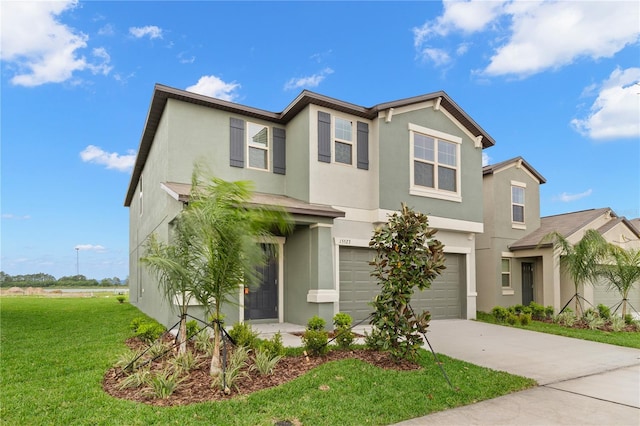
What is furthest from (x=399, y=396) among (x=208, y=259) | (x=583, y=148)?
(x=583, y=148)

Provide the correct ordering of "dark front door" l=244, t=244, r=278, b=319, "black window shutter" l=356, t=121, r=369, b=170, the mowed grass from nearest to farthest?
the mowed grass → "dark front door" l=244, t=244, r=278, b=319 → "black window shutter" l=356, t=121, r=369, b=170

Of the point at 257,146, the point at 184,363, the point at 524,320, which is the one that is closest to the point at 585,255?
the point at 524,320

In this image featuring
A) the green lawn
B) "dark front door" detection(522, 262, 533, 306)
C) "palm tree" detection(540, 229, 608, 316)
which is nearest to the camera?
the green lawn

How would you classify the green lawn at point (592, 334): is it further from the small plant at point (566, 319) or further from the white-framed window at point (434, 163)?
the white-framed window at point (434, 163)

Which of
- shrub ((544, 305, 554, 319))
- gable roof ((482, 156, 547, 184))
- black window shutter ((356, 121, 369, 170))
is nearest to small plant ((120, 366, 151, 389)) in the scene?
black window shutter ((356, 121, 369, 170))

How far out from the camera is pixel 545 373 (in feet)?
24.4

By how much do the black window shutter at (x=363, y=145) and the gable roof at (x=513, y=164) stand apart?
694cm

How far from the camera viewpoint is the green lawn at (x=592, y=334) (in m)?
11.0

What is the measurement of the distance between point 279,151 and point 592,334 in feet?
35.7

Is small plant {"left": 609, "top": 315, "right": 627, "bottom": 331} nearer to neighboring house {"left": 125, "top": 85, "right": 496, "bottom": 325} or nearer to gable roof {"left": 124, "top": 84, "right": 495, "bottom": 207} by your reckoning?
neighboring house {"left": 125, "top": 85, "right": 496, "bottom": 325}

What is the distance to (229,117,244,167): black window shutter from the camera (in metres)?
12.3

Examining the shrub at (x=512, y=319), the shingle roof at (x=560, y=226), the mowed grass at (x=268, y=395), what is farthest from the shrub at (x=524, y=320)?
the mowed grass at (x=268, y=395)

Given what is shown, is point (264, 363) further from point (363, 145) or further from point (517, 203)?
point (517, 203)

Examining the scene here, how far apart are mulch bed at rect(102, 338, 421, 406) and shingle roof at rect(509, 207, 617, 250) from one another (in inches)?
444
